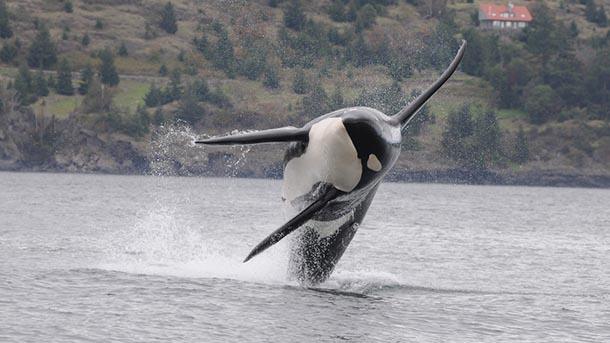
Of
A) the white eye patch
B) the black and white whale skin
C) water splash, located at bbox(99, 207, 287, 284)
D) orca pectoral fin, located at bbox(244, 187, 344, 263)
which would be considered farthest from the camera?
water splash, located at bbox(99, 207, 287, 284)

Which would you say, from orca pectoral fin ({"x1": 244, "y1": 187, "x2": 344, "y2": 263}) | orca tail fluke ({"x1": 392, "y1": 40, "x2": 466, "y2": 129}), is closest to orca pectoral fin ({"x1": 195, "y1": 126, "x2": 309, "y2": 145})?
orca pectoral fin ({"x1": 244, "y1": 187, "x2": 344, "y2": 263})

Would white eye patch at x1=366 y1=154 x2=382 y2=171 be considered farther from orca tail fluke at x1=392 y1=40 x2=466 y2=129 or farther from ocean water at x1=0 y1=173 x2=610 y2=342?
ocean water at x1=0 y1=173 x2=610 y2=342

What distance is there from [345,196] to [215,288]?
798 centimetres

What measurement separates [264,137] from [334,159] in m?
1.73

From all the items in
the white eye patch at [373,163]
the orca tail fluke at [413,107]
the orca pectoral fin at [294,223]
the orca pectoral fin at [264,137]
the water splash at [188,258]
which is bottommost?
the water splash at [188,258]

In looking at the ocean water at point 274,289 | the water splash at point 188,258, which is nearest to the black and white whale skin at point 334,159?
the ocean water at point 274,289

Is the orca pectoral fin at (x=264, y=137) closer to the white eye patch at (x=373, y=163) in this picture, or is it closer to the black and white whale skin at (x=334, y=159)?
the black and white whale skin at (x=334, y=159)

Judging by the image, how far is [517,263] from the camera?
54.7 metres

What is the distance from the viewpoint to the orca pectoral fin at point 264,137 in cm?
2614

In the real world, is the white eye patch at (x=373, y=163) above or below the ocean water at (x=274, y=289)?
above

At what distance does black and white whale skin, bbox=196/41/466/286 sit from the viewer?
26844mm

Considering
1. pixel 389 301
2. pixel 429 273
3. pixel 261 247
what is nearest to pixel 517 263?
pixel 429 273

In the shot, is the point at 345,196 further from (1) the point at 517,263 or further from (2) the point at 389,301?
(1) the point at 517,263

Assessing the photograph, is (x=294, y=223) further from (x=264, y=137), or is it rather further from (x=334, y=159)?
(x=264, y=137)
